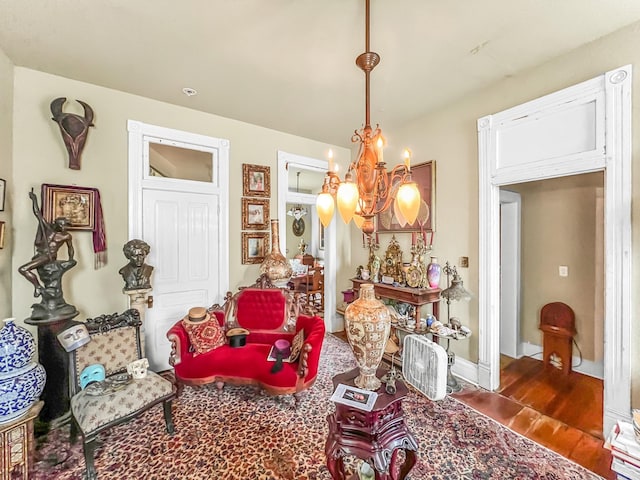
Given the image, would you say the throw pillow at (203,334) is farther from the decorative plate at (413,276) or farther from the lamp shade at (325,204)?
the decorative plate at (413,276)

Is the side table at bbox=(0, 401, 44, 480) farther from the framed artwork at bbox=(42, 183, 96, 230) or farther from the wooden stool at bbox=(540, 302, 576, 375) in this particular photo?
the wooden stool at bbox=(540, 302, 576, 375)

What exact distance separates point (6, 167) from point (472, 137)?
171 inches

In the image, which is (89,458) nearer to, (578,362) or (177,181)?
(177,181)

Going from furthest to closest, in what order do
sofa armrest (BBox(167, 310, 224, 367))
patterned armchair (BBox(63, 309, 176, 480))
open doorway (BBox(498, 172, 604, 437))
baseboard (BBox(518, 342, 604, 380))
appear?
baseboard (BBox(518, 342, 604, 380)) < open doorway (BBox(498, 172, 604, 437)) < sofa armrest (BBox(167, 310, 224, 367)) < patterned armchair (BBox(63, 309, 176, 480))

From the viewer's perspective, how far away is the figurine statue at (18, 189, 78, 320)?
2143mm

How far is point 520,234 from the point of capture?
3559mm

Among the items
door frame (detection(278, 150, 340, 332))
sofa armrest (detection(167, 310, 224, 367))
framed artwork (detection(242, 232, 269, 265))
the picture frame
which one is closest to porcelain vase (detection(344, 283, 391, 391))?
the picture frame

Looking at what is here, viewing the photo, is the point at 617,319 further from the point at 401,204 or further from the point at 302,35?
the point at 302,35

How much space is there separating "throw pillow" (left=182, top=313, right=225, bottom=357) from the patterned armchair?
15.8 inches

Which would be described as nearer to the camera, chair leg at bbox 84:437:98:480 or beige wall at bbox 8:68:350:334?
chair leg at bbox 84:437:98:480

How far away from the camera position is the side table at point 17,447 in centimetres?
156

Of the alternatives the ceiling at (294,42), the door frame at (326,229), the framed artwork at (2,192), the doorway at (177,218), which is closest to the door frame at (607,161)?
the ceiling at (294,42)

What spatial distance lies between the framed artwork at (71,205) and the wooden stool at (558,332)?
16.9 feet

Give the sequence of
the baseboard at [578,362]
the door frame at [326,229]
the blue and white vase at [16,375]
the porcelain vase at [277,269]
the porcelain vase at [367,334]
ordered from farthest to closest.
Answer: the door frame at [326,229], the porcelain vase at [277,269], the baseboard at [578,362], the blue and white vase at [16,375], the porcelain vase at [367,334]
